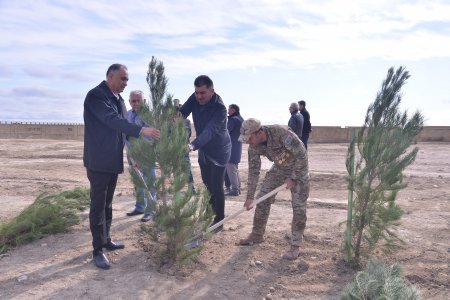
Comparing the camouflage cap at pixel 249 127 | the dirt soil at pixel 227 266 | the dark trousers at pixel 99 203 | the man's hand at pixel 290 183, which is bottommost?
the dirt soil at pixel 227 266

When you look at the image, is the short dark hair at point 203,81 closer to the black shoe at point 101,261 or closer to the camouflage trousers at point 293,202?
the camouflage trousers at point 293,202

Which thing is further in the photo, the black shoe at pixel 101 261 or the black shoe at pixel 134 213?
the black shoe at pixel 134 213

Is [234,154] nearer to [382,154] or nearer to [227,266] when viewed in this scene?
[227,266]

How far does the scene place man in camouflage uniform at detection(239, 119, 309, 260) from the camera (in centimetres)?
459

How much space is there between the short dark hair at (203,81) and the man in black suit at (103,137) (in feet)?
3.11

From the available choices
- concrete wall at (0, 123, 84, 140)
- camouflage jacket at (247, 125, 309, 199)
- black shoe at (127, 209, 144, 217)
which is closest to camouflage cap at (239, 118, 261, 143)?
camouflage jacket at (247, 125, 309, 199)

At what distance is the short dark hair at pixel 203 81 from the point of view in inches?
196

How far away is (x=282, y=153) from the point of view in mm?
4781

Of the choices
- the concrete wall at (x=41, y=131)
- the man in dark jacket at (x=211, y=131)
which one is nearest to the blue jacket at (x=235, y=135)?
the man in dark jacket at (x=211, y=131)

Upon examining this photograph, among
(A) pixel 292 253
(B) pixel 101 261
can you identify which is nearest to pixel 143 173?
(B) pixel 101 261

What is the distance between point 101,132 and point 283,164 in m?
2.04

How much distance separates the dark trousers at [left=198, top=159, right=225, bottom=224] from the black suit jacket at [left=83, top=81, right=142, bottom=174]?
133cm

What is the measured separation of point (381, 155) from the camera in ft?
14.0

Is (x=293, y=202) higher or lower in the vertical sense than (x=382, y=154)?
lower
